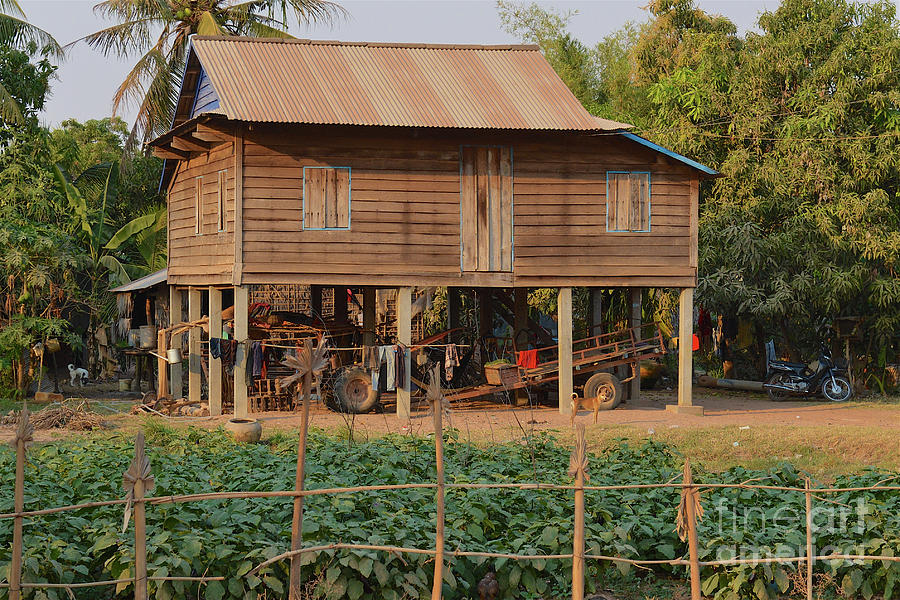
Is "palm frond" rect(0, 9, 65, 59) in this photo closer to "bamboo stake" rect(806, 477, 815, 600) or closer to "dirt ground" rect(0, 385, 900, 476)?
"dirt ground" rect(0, 385, 900, 476)

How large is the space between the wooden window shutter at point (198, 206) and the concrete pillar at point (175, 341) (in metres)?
1.96

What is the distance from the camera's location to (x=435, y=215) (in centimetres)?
1653

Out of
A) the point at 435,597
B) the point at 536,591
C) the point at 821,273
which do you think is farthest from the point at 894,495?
the point at 821,273

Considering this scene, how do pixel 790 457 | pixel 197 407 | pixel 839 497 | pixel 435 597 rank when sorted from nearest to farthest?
pixel 435 597 < pixel 839 497 < pixel 790 457 < pixel 197 407

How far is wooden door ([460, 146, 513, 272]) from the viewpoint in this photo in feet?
54.4

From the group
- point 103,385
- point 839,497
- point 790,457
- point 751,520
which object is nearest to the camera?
point 751,520

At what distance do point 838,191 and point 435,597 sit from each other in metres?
17.6

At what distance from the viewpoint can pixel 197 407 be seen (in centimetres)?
1722

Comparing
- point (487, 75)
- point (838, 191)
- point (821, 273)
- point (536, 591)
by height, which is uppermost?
point (487, 75)

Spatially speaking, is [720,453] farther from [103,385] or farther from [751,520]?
[103,385]

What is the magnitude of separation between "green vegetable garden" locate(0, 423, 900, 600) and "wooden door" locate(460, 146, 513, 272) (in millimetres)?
7314

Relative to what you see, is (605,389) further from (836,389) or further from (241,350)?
(241,350)

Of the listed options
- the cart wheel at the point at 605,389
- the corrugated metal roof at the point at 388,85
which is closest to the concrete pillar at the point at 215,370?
the corrugated metal roof at the point at 388,85

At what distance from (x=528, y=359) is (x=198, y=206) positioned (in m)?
6.39
